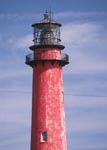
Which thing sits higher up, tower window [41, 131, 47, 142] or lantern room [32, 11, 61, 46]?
lantern room [32, 11, 61, 46]

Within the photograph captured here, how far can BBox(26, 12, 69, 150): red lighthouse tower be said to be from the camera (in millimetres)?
39688

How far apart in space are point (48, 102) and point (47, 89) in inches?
34.6

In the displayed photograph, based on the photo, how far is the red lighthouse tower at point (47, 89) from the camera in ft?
130

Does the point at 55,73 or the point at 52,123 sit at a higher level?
the point at 55,73

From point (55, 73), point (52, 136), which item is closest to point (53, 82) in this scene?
point (55, 73)


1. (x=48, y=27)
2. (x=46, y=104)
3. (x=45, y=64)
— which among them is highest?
(x=48, y=27)

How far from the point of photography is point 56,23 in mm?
40719

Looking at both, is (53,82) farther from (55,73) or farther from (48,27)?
(48,27)

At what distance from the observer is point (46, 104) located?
39812 mm

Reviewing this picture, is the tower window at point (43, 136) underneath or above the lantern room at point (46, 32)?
underneath

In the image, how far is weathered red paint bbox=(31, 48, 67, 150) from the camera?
130ft

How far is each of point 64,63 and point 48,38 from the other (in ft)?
6.62

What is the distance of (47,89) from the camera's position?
40.0m

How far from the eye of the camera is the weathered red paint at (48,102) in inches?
1563
